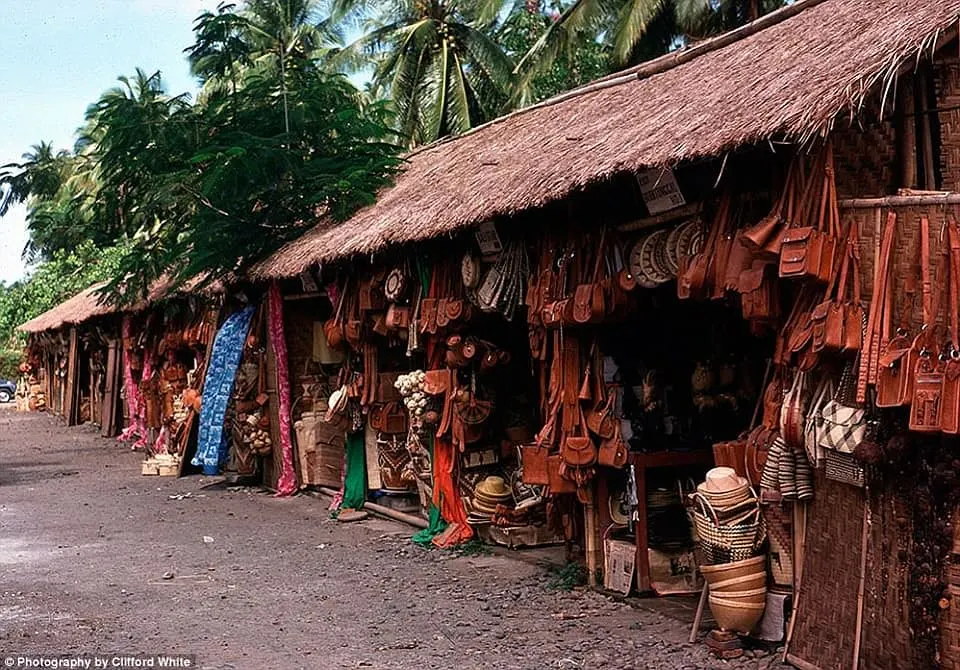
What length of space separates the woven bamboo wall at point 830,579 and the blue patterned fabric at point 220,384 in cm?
820

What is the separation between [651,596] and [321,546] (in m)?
3.17

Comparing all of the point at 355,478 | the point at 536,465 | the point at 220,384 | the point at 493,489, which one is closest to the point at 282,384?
the point at 220,384

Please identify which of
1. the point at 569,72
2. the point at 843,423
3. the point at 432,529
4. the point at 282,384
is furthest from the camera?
the point at 569,72

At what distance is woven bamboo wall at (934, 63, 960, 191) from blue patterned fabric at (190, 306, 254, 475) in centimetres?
857

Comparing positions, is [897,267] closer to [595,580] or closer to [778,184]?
[778,184]

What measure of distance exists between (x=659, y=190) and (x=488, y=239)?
1.98m

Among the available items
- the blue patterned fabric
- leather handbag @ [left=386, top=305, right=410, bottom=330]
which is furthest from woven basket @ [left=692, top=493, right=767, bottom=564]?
the blue patterned fabric

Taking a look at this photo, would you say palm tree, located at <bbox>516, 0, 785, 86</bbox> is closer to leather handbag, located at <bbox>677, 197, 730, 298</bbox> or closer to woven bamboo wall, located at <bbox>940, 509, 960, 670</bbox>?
leather handbag, located at <bbox>677, 197, 730, 298</bbox>

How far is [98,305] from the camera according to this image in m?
18.1

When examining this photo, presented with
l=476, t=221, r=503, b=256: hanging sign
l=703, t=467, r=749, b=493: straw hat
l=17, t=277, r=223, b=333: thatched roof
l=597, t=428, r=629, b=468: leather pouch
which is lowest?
l=703, t=467, r=749, b=493: straw hat

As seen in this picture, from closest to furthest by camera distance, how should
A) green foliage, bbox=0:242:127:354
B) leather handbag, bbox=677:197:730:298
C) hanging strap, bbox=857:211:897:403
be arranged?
hanging strap, bbox=857:211:897:403, leather handbag, bbox=677:197:730:298, green foliage, bbox=0:242:127:354

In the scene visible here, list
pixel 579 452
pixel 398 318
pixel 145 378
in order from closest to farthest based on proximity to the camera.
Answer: pixel 579 452 < pixel 398 318 < pixel 145 378

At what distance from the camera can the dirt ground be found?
235 inches

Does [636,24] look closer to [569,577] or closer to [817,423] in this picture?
[569,577]
